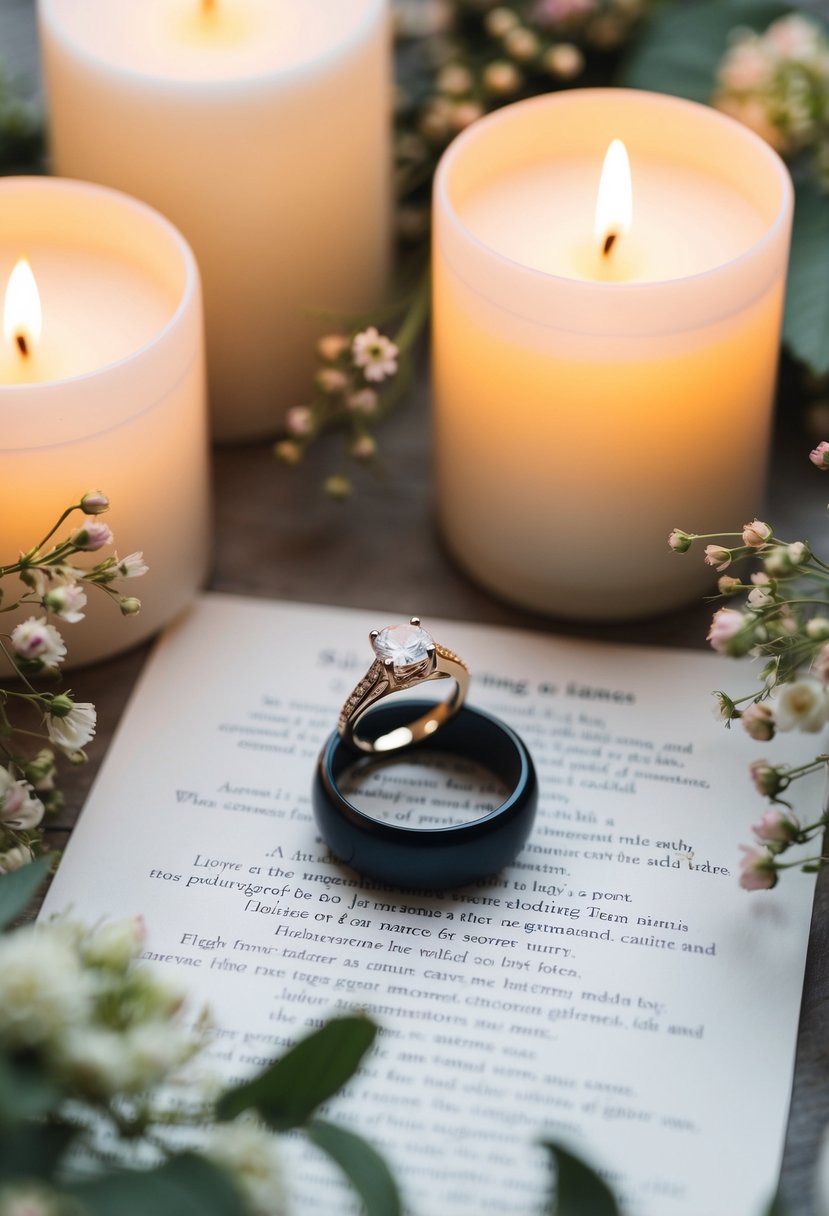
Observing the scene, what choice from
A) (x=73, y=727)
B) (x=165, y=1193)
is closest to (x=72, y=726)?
(x=73, y=727)

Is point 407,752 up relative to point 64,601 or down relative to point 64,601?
down

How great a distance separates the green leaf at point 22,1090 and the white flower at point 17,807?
0.54 feet

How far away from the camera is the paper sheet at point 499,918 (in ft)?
1.71

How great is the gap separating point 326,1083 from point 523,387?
1.10 feet

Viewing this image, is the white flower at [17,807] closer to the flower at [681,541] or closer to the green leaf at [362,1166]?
the green leaf at [362,1166]

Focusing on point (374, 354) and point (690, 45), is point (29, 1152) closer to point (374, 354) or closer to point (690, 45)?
point (374, 354)

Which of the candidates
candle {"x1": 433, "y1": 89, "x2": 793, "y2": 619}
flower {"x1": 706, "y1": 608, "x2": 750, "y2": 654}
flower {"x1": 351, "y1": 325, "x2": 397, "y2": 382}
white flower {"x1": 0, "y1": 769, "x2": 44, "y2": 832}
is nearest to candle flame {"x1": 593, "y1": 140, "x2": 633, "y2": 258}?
candle {"x1": 433, "y1": 89, "x2": 793, "y2": 619}

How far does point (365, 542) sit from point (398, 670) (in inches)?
7.7

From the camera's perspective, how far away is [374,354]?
728 mm

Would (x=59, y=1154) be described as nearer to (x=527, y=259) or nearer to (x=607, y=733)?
(x=607, y=733)

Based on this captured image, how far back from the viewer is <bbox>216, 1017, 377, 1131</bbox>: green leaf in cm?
46

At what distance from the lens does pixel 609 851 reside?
2.05 feet

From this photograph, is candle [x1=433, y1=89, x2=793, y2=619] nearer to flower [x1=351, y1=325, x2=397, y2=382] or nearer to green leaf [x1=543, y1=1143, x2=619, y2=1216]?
flower [x1=351, y1=325, x2=397, y2=382]

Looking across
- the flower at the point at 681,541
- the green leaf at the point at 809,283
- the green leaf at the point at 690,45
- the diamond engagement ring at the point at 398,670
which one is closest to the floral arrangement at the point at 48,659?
the diamond engagement ring at the point at 398,670
